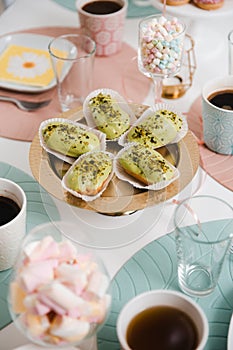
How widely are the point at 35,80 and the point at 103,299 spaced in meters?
0.72

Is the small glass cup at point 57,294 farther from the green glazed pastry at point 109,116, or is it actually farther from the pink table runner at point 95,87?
the pink table runner at point 95,87

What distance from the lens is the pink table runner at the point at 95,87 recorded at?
1.19m

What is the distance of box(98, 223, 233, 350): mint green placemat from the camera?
83 cm

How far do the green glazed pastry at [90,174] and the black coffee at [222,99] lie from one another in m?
0.27

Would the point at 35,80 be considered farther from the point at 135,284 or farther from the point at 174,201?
the point at 135,284

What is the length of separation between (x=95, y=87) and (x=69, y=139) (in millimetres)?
314

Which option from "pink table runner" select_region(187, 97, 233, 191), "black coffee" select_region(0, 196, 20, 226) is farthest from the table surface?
"black coffee" select_region(0, 196, 20, 226)

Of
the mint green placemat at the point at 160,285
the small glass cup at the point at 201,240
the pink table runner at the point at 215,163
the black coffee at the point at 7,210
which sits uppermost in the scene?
the black coffee at the point at 7,210

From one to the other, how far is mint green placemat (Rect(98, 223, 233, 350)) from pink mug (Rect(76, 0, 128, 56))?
57 centimetres

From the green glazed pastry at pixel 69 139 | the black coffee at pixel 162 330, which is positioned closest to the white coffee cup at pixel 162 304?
the black coffee at pixel 162 330

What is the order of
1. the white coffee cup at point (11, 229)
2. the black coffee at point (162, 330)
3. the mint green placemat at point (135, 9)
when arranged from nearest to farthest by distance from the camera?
the black coffee at point (162, 330), the white coffee cup at point (11, 229), the mint green placemat at point (135, 9)

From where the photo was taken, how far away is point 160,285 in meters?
0.90

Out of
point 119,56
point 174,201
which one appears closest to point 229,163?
point 174,201

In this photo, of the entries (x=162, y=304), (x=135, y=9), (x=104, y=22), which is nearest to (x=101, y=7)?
(x=104, y=22)
